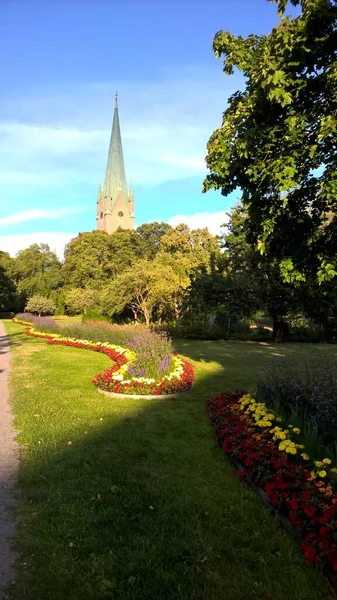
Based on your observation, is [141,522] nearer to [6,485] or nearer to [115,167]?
[6,485]

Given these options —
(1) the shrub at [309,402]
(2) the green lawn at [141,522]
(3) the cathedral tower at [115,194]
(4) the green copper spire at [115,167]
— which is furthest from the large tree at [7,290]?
(1) the shrub at [309,402]

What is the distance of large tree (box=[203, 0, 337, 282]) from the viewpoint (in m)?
3.83

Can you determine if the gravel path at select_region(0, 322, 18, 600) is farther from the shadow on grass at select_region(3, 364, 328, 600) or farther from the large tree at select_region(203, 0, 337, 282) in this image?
the large tree at select_region(203, 0, 337, 282)

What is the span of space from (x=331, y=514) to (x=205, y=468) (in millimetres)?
1777

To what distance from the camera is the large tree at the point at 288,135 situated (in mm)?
3834

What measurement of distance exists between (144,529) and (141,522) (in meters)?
0.09

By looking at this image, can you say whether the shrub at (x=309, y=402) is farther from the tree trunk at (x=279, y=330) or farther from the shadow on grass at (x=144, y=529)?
the tree trunk at (x=279, y=330)

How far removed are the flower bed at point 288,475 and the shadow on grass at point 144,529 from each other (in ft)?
0.54

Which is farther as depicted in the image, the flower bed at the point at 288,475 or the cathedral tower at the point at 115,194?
the cathedral tower at the point at 115,194

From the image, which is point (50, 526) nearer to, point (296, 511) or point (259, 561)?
point (259, 561)

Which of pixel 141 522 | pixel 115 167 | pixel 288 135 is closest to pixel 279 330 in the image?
pixel 288 135

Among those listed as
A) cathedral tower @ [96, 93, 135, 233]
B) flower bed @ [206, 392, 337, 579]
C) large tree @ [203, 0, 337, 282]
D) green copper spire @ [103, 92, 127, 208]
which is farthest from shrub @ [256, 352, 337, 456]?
green copper spire @ [103, 92, 127, 208]

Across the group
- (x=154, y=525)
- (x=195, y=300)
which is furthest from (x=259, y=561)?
(x=195, y=300)

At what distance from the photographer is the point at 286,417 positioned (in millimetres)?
4609
